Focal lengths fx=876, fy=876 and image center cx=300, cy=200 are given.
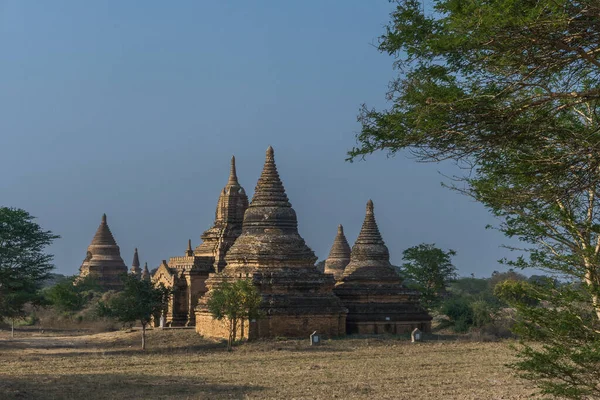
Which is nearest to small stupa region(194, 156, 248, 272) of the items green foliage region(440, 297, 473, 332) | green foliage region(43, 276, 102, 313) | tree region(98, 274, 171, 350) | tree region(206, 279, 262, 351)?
tree region(98, 274, 171, 350)

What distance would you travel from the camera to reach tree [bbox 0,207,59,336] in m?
32.5

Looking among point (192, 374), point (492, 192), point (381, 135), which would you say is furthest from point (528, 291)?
point (192, 374)

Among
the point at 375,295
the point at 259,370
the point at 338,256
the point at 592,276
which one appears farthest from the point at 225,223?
the point at 592,276

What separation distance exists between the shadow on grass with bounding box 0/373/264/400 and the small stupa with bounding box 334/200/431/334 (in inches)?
564

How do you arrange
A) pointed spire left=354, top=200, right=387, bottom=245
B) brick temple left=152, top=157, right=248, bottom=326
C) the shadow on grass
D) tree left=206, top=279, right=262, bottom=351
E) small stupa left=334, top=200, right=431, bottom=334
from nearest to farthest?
the shadow on grass, tree left=206, top=279, right=262, bottom=351, small stupa left=334, top=200, right=431, bottom=334, pointed spire left=354, top=200, right=387, bottom=245, brick temple left=152, top=157, right=248, bottom=326

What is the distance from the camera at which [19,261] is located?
110 ft

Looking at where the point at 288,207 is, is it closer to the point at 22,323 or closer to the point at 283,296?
the point at 283,296

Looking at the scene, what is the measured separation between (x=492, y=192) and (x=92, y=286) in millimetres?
53279

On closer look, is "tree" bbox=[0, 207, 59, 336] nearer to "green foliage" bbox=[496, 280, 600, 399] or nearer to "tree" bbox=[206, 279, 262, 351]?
"tree" bbox=[206, 279, 262, 351]

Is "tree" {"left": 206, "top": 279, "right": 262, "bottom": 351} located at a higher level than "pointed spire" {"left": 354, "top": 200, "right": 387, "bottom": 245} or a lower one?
lower

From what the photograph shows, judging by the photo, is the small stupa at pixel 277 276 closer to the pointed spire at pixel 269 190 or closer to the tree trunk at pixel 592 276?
the pointed spire at pixel 269 190

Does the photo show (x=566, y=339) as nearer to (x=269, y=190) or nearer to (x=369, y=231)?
(x=269, y=190)

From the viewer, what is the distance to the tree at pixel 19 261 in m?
32.5

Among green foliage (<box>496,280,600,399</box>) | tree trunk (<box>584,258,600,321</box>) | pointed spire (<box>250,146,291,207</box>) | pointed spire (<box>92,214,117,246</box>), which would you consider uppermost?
pointed spire (<box>92,214,117,246</box>)
